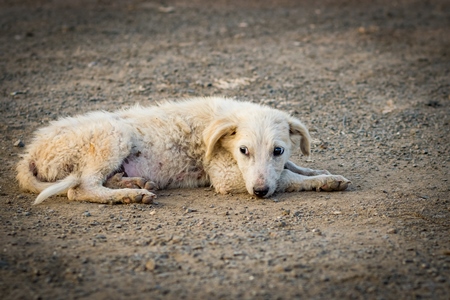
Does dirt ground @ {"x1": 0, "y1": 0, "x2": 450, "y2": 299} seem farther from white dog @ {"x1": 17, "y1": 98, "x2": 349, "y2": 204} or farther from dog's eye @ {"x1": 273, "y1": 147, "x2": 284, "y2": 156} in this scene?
dog's eye @ {"x1": 273, "y1": 147, "x2": 284, "y2": 156}

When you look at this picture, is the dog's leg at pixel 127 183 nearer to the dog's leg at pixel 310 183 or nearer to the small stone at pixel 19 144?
the dog's leg at pixel 310 183

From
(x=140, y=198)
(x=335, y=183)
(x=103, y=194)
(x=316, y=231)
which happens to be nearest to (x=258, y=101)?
(x=335, y=183)

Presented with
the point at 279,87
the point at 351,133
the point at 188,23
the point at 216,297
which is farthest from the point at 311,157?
the point at 188,23

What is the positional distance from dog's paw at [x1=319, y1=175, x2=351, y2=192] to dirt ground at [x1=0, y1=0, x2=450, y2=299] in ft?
0.44

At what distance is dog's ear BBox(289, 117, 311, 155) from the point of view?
589cm

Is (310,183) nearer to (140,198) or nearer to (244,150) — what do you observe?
(244,150)

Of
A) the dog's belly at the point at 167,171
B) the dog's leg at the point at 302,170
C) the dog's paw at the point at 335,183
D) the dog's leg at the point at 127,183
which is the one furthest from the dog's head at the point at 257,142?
the dog's leg at the point at 127,183

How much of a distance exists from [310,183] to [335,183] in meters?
0.24

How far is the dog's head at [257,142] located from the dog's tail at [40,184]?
133cm

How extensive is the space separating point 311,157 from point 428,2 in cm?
965

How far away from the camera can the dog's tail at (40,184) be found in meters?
5.19

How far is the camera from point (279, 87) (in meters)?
8.81

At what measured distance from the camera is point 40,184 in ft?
18.1

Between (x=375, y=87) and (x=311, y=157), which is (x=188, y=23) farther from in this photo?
(x=311, y=157)
